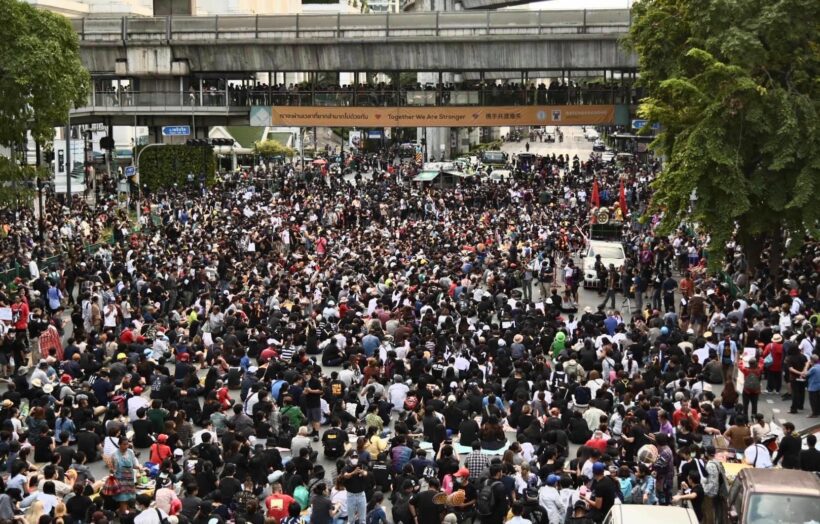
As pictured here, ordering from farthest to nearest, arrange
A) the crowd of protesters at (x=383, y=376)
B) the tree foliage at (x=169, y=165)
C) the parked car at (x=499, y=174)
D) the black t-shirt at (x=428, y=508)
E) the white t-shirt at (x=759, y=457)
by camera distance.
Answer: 1. the parked car at (x=499, y=174)
2. the tree foliage at (x=169, y=165)
3. the white t-shirt at (x=759, y=457)
4. the crowd of protesters at (x=383, y=376)
5. the black t-shirt at (x=428, y=508)

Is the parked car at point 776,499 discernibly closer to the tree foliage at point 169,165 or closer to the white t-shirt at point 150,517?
the white t-shirt at point 150,517

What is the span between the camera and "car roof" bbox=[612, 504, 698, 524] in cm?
1207

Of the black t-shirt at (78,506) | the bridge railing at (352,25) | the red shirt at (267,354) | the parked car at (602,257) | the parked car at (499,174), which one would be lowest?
the black t-shirt at (78,506)

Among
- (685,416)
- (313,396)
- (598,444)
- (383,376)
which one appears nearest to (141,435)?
(313,396)

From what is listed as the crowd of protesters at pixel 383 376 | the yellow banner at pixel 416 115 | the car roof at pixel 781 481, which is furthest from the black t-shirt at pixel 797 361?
the yellow banner at pixel 416 115

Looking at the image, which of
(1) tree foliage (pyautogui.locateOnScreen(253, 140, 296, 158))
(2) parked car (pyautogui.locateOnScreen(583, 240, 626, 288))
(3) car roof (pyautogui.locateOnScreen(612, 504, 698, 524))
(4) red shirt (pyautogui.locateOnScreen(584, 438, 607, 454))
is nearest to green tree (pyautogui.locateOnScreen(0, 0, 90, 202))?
(2) parked car (pyautogui.locateOnScreen(583, 240, 626, 288))

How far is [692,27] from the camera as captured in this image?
28703 mm

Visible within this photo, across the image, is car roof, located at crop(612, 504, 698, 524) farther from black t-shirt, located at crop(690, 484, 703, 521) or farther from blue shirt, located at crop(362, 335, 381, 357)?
blue shirt, located at crop(362, 335, 381, 357)

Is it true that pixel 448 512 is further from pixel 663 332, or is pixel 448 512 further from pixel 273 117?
pixel 273 117

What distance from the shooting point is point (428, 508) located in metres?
14.4

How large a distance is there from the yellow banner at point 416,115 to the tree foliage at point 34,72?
2387cm

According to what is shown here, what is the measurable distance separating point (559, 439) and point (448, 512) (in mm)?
2666

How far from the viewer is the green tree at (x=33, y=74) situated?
103 feet

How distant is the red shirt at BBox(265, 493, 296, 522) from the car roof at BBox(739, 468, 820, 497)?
529 cm
